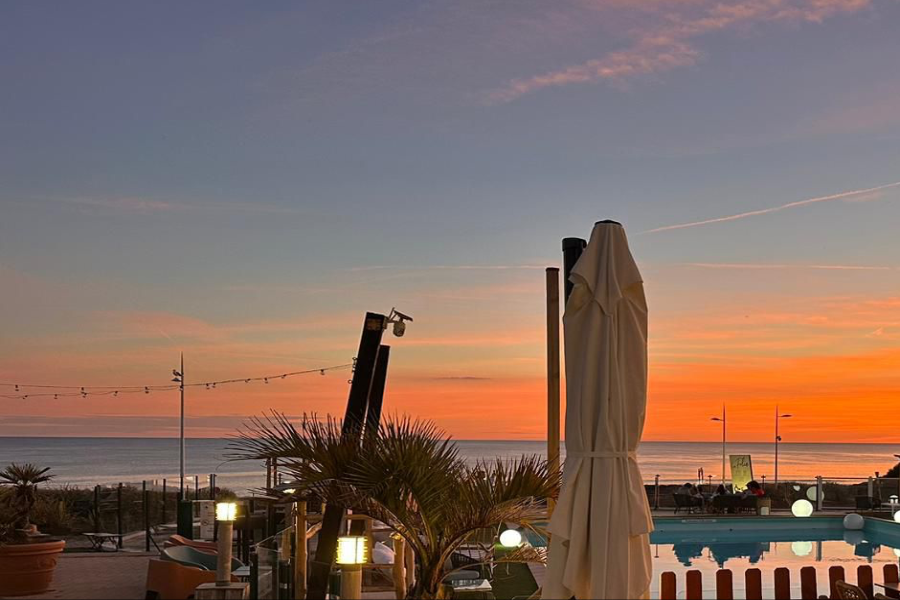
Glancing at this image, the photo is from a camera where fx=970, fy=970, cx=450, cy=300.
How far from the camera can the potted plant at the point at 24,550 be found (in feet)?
29.9

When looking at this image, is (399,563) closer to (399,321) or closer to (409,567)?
(409,567)

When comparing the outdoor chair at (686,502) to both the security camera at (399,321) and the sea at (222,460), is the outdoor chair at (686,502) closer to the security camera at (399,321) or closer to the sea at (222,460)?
the security camera at (399,321)

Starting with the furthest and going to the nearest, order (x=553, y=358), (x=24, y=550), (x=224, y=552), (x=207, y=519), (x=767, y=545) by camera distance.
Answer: (x=767, y=545), (x=207, y=519), (x=24, y=550), (x=553, y=358), (x=224, y=552)

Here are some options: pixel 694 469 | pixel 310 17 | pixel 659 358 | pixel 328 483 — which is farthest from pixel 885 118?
pixel 694 469

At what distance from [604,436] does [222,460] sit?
63251 mm

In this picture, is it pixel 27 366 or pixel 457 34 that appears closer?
pixel 457 34

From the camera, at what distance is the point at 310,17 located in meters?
12.6

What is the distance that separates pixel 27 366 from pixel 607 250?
82.8ft

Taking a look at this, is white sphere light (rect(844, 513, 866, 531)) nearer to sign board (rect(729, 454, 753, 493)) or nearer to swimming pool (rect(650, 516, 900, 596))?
swimming pool (rect(650, 516, 900, 596))

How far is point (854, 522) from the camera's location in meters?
19.1

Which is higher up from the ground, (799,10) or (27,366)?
(799,10)

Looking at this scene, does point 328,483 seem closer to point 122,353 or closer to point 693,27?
point 693,27

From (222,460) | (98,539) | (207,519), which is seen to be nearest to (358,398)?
(207,519)

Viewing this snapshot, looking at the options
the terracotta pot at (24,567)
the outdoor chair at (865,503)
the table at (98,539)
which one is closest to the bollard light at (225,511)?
the terracotta pot at (24,567)
